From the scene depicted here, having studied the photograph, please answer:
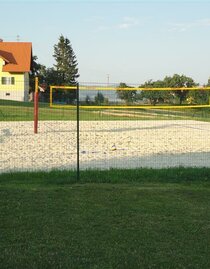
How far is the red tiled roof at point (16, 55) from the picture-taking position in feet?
190

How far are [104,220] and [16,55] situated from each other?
56469mm

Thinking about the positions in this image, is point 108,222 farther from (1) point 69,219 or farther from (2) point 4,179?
(2) point 4,179

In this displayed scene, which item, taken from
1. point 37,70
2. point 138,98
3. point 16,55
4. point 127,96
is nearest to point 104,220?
point 127,96

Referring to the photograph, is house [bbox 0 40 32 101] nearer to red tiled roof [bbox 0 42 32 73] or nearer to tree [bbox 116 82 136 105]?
red tiled roof [bbox 0 42 32 73]

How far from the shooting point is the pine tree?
7900 cm

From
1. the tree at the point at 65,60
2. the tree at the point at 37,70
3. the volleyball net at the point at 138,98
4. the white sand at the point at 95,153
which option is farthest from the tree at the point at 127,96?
the tree at the point at 65,60

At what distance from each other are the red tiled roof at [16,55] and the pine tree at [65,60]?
1613cm

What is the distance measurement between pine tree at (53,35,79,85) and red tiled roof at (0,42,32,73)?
1613cm

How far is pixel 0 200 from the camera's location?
6.91 metres

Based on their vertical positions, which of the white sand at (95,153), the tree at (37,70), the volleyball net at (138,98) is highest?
the tree at (37,70)

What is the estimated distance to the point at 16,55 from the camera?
6009 centimetres

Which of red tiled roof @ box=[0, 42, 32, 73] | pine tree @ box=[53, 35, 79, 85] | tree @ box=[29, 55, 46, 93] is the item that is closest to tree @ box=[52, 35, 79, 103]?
pine tree @ box=[53, 35, 79, 85]

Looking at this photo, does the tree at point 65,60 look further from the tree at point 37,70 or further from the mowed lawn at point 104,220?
the mowed lawn at point 104,220

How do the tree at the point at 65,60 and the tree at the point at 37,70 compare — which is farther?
the tree at the point at 65,60
